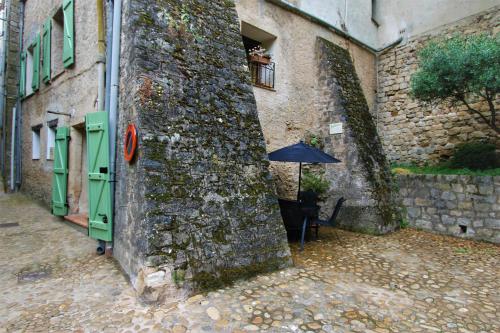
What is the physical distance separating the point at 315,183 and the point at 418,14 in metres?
5.72

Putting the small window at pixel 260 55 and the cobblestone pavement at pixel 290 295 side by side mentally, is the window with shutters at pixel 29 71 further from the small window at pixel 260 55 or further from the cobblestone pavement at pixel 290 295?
the small window at pixel 260 55

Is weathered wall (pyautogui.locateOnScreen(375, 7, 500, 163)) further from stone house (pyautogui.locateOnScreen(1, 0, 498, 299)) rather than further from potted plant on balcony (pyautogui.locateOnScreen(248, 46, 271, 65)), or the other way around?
potted plant on balcony (pyautogui.locateOnScreen(248, 46, 271, 65))

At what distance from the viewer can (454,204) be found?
564 centimetres

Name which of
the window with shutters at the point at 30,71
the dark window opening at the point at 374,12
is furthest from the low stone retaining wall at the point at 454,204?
the window with shutters at the point at 30,71

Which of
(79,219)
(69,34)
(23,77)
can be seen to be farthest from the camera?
(23,77)

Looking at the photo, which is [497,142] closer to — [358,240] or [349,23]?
[358,240]

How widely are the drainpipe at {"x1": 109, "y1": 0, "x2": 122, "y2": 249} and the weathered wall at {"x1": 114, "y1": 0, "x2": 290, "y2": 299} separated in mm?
169

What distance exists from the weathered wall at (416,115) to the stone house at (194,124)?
0.21 meters

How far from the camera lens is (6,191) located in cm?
903

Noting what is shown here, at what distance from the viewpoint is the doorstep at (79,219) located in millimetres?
5147

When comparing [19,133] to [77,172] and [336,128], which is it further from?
[336,128]

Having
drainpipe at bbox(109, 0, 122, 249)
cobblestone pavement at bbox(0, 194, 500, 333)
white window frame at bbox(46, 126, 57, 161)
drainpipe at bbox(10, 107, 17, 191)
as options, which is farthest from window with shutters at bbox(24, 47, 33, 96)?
drainpipe at bbox(109, 0, 122, 249)

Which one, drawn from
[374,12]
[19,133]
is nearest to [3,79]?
[19,133]

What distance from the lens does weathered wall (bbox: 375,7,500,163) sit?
6957 millimetres
